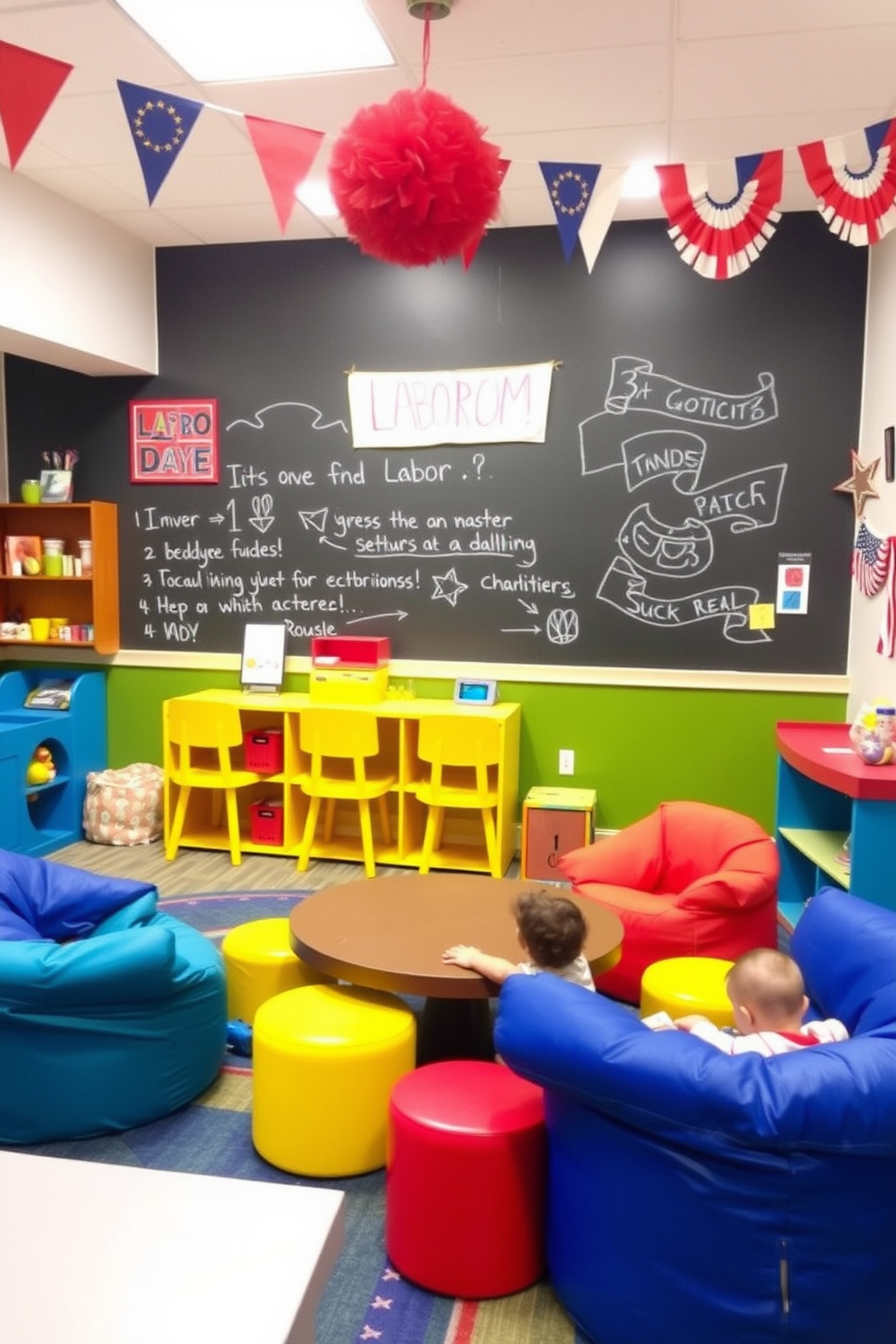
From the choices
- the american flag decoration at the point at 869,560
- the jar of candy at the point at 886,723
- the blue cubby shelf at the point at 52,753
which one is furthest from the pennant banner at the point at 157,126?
the american flag decoration at the point at 869,560

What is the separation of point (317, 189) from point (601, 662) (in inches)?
99.8

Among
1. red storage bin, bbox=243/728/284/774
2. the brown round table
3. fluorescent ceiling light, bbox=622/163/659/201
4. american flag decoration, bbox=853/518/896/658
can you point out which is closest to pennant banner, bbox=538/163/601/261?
fluorescent ceiling light, bbox=622/163/659/201

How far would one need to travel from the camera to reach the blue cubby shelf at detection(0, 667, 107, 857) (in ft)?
15.2

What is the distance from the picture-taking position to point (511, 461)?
4852 millimetres

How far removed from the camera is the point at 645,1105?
165cm

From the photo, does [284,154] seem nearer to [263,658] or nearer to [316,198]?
[316,198]

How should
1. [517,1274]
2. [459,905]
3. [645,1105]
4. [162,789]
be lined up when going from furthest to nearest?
1. [162,789]
2. [459,905]
3. [517,1274]
4. [645,1105]

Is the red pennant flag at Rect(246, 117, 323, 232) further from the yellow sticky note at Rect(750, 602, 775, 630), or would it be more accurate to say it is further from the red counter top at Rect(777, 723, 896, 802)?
the yellow sticky note at Rect(750, 602, 775, 630)

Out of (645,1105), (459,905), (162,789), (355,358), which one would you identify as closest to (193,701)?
(162,789)

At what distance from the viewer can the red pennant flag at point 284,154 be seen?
2.77 meters

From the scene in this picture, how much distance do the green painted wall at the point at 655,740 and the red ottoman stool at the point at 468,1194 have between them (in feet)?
9.61

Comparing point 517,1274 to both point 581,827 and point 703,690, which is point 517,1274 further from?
point 703,690

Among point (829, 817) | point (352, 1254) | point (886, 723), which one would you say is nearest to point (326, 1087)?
point (352, 1254)

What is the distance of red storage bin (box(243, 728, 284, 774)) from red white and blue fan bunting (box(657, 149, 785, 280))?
2.93m
